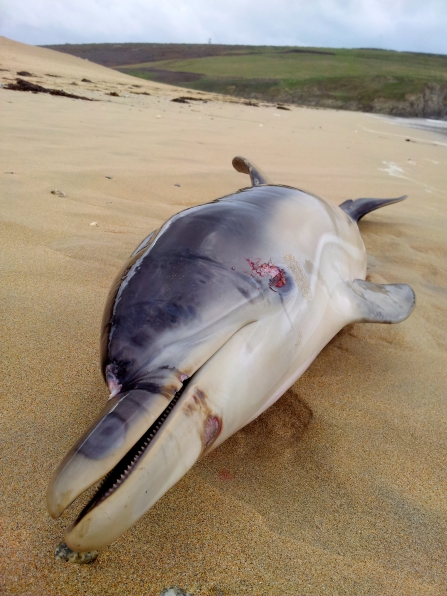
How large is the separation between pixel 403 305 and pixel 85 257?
5.48 ft

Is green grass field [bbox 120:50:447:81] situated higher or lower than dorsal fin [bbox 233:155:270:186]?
higher

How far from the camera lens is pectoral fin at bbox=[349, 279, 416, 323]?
209 cm

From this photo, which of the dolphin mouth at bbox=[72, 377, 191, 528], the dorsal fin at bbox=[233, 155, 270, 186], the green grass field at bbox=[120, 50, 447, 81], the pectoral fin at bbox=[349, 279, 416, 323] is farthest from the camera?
the green grass field at bbox=[120, 50, 447, 81]

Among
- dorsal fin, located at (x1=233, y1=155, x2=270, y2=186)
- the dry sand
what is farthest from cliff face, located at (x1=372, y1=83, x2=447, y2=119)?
the dry sand

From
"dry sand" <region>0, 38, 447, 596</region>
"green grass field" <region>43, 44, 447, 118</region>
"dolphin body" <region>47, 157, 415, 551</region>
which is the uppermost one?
"green grass field" <region>43, 44, 447, 118</region>

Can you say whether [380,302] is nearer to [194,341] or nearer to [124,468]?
[194,341]

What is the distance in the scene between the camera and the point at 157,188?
4.29m

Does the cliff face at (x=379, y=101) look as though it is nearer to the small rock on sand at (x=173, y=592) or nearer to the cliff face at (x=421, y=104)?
the cliff face at (x=421, y=104)

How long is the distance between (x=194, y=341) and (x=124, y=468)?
1.29ft

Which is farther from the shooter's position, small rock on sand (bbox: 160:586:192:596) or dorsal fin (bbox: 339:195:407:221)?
dorsal fin (bbox: 339:195:407:221)

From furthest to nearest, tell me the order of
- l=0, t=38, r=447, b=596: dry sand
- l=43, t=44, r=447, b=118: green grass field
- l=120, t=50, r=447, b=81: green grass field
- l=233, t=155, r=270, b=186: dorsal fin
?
l=120, t=50, r=447, b=81: green grass field → l=43, t=44, r=447, b=118: green grass field → l=233, t=155, r=270, b=186: dorsal fin → l=0, t=38, r=447, b=596: dry sand

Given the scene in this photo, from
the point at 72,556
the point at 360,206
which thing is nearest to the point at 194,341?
the point at 72,556

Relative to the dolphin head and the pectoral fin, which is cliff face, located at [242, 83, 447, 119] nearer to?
the pectoral fin

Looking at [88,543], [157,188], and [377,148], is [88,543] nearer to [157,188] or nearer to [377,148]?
[157,188]
